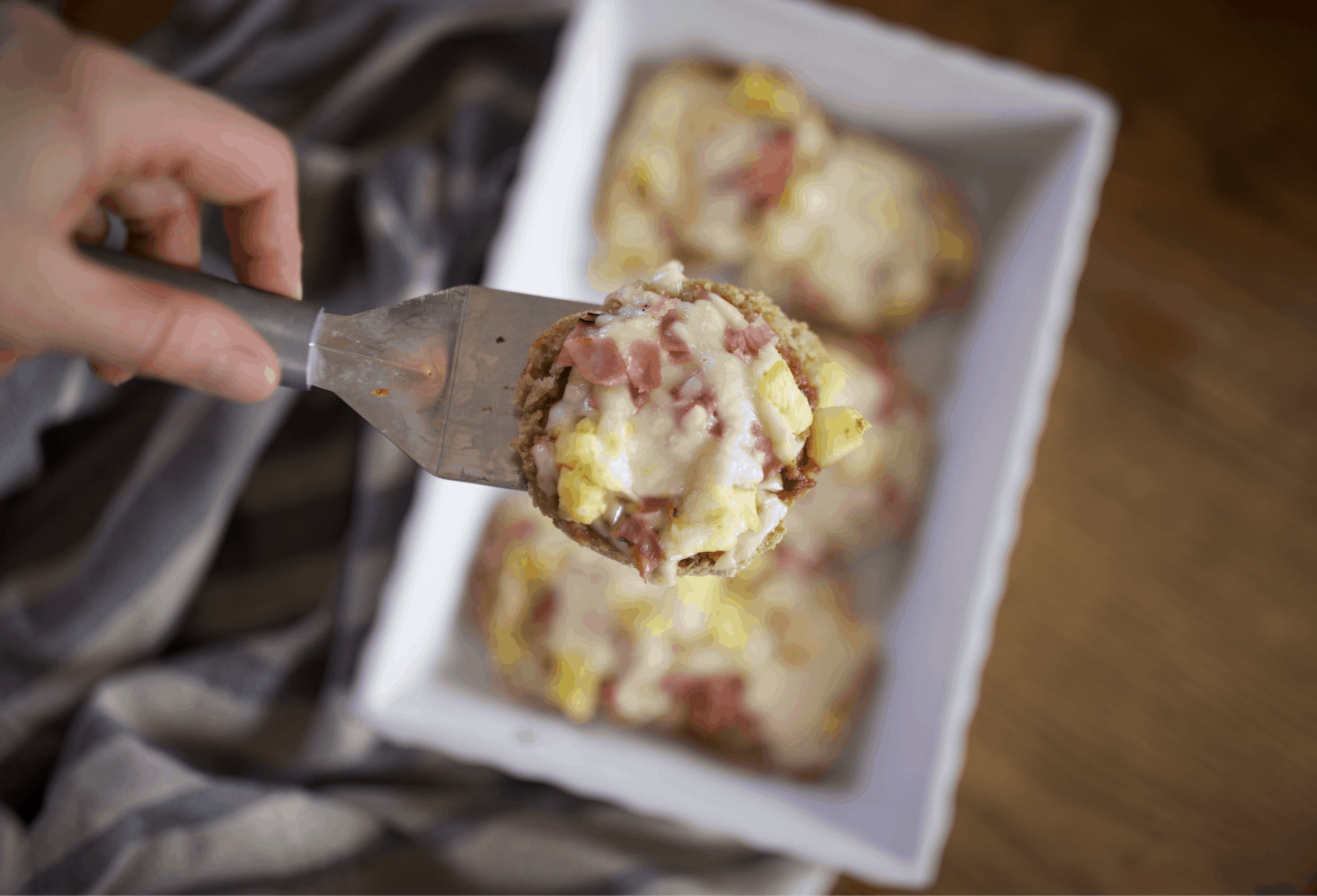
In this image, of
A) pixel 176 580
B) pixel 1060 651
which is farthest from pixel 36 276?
pixel 1060 651

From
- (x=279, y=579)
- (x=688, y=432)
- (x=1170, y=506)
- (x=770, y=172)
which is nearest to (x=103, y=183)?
(x=688, y=432)

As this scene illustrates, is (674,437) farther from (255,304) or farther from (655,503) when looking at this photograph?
(255,304)

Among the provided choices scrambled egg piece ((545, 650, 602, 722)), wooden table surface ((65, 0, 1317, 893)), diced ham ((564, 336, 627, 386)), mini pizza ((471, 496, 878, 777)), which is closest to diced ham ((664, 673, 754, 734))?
mini pizza ((471, 496, 878, 777))

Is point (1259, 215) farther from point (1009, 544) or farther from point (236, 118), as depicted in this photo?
point (236, 118)

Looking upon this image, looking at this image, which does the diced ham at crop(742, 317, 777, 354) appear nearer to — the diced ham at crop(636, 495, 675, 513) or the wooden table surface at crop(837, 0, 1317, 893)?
the diced ham at crop(636, 495, 675, 513)

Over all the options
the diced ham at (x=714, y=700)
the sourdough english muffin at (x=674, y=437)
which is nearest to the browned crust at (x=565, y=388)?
the sourdough english muffin at (x=674, y=437)

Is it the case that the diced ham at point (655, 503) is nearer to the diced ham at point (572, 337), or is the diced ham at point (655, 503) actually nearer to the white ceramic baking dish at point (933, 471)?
the diced ham at point (572, 337)
